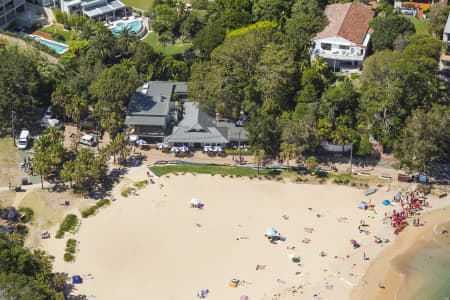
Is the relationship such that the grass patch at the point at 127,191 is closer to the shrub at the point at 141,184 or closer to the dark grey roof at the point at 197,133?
the shrub at the point at 141,184

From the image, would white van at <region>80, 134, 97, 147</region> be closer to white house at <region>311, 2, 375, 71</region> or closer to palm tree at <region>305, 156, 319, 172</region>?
palm tree at <region>305, 156, 319, 172</region>

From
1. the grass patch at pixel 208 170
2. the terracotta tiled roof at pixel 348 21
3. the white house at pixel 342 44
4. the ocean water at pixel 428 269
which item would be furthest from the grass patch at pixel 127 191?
the terracotta tiled roof at pixel 348 21

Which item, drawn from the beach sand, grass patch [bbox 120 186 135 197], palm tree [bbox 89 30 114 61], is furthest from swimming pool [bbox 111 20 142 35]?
grass patch [bbox 120 186 135 197]

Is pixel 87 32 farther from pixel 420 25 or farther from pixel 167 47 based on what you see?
pixel 420 25

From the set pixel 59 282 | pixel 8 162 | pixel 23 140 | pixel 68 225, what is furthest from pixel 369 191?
pixel 8 162

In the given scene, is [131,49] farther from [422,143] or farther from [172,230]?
[422,143]

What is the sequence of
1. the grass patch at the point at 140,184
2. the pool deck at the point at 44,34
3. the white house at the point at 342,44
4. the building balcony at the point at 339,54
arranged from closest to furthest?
the grass patch at the point at 140,184, the building balcony at the point at 339,54, the white house at the point at 342,44, the pool deck at the point at 44,34

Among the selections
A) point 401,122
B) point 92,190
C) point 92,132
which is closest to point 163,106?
point 92,132
